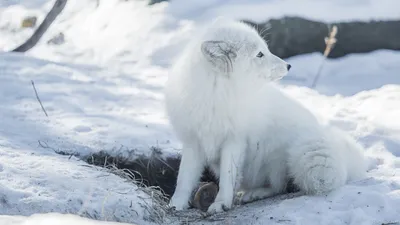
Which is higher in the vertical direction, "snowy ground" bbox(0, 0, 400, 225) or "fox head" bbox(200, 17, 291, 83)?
"fox head" bbox(200, 17, 291, 83)

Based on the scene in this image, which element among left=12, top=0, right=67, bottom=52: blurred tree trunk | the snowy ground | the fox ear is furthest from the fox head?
left=12, top=0, right=67, bottom=52: blurred tree trunk

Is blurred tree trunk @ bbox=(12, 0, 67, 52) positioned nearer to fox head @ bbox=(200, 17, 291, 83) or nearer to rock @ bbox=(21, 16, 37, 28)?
fox head @ bbox=(200, 17, 291, 83)

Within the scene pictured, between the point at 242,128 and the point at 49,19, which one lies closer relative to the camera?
the point at 242,128

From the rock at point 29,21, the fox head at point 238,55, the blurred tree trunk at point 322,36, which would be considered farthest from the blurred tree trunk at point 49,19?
the rock at point 29,21

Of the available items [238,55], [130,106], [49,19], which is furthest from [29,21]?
[238,55]

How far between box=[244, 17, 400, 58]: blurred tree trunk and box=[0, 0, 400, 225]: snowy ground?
12 cm

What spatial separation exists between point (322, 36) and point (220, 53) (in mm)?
4295

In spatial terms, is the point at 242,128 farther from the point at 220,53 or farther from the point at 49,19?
the point at 49,19

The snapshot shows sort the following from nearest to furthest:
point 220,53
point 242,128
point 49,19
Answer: point 220,53
point 242,128
point 49,19

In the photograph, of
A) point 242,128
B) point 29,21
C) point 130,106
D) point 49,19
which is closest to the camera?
point 242,128

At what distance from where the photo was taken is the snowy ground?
405cm

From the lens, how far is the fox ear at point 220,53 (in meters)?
4.51

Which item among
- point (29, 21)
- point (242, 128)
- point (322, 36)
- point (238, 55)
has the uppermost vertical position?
point (238, 55)

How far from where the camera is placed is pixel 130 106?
6.91 m
